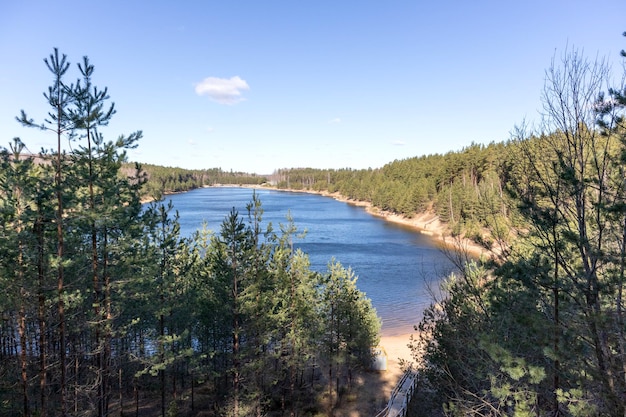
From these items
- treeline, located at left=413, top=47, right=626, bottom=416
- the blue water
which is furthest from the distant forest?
the blue water

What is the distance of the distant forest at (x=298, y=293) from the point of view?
5934 mm

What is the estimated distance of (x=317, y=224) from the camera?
76.6 m

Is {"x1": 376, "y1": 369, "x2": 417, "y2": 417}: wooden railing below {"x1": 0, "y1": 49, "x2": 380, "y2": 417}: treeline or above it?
below

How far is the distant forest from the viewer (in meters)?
5.93

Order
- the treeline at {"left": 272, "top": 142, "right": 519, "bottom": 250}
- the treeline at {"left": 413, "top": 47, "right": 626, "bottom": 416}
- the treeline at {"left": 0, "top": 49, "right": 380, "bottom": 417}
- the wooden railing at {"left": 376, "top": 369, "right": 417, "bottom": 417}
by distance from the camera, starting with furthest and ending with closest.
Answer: the treeline at {"left": 272, "top": 142, "right": 519, "bottom": 250} → the wooden railing at {"left": 376, "top": 369, "right": 417, "bottom": 417} → the treeline at {"left": 0, "top": 49, "right": 380, "bottom": 417} → the treeline at {"left": 413, "top": 47, "right": 626, "bottom": 416}

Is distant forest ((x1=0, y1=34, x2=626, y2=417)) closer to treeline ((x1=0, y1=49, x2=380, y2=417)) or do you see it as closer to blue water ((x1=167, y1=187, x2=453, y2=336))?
treeline ((x1=0, y1=49, x2=380, y2=417))

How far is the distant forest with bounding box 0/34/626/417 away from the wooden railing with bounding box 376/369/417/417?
76 centimetres

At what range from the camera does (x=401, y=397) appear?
59.2 ft

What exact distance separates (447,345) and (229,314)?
8.29 metres

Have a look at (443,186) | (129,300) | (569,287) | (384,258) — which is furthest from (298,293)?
(443,186)

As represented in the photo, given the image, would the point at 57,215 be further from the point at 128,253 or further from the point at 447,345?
the point at 447,345

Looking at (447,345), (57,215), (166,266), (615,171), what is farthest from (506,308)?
(166,266)

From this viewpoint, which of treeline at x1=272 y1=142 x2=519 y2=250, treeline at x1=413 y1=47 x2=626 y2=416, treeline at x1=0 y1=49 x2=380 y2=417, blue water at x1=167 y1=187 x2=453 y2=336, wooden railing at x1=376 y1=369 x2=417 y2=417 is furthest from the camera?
treeline at x1=272 y1=142 x2=519 y2=250

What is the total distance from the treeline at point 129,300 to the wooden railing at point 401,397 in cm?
277
